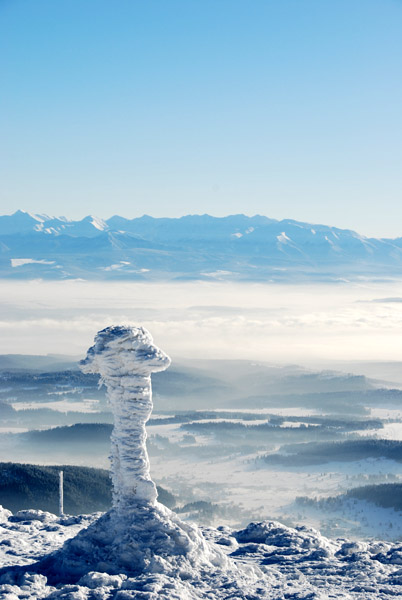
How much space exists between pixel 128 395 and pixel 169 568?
22.6 ft

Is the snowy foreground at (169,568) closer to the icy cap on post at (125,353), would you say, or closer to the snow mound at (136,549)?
the snow mound at (136,549)

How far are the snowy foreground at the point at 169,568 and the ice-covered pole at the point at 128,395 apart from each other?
0.99m

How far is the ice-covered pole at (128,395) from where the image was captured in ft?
99.9

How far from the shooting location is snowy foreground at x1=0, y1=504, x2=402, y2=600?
2686 cm

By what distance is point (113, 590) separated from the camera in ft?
86.6

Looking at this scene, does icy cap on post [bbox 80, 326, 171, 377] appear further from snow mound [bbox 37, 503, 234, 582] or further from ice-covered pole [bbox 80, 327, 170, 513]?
snow mound [bbox 37, 503, 234, 582]

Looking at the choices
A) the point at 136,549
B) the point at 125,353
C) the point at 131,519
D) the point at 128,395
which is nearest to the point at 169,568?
the point at 136,549

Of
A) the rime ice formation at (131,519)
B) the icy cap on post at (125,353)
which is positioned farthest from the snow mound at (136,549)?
the icy cap on post at (125,353)

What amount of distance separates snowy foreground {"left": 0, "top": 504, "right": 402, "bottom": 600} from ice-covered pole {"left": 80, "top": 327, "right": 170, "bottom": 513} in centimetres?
99

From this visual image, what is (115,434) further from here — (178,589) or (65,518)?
(65,518)

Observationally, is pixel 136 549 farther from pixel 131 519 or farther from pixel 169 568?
pixel 169 568

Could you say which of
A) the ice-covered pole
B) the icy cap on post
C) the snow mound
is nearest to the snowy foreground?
the snow mound

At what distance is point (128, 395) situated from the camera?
30.9 metres

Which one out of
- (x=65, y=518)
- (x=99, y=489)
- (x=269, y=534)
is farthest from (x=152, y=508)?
(x=99, y=489)
